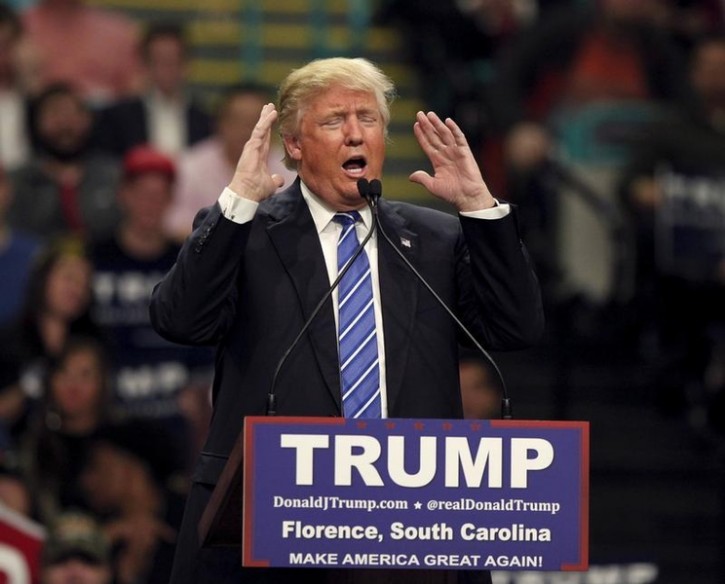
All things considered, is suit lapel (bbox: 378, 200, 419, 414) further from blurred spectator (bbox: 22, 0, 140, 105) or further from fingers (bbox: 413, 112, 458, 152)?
blurred spectator (bbox: 22, 0, 140, 105)

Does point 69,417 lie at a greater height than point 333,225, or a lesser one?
greater

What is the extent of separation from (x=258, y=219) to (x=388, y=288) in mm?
323

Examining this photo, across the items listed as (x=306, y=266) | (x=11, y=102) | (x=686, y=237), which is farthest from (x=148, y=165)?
(x=306, y=266)

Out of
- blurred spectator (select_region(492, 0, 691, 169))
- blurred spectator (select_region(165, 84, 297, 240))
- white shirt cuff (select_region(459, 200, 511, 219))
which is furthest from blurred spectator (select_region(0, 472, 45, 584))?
blurred spectator (select_region(492, 0, 691, 169))

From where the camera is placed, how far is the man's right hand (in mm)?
3715

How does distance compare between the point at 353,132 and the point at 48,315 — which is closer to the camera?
the point at 353,132

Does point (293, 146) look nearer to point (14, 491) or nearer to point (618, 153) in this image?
point (14, 491)

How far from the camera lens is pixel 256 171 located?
372 centimetres

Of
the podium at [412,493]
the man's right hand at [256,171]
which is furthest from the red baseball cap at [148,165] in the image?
the podium at [412,493]

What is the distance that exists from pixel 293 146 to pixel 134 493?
3.04 metres

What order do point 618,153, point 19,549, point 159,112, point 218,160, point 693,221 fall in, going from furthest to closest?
point 618,153
point 159,112
point 218,160
point 693,221
point 19,549

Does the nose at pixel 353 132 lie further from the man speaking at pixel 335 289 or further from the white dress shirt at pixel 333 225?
the white dress shirt at pixel 333 225

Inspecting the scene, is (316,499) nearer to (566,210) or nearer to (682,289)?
(682,289)

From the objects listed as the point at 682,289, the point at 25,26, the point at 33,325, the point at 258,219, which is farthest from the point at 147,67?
the point at 258,219
